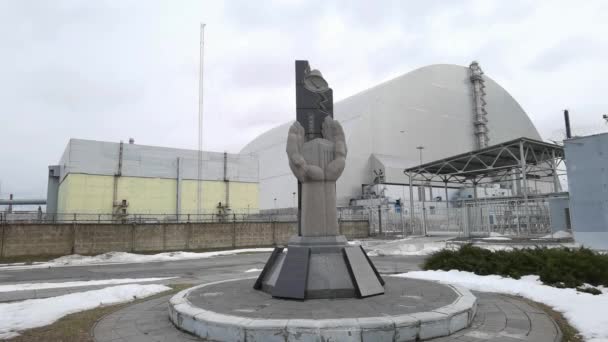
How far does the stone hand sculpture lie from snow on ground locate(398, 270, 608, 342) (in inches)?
195

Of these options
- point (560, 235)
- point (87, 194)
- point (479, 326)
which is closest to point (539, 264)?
point (479, 326)

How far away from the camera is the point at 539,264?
11516 millimetres

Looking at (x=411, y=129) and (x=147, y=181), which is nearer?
(x=147, y=181)

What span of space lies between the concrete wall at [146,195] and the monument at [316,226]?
3315 centimetres

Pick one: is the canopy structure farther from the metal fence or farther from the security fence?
the security fence

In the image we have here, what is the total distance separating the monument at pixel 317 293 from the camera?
18.5 feet

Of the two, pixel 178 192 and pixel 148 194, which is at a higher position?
pixel 178 192

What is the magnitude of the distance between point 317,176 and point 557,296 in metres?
6.28

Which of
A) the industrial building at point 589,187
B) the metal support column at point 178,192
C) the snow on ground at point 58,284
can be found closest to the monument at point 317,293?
the snow on ground at point 58,284

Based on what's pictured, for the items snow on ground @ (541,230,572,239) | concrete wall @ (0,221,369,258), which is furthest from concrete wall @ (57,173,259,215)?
snow on ground @ (541,230,572,239)

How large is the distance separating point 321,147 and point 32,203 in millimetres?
100475

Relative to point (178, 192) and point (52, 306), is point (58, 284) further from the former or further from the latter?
point (178, 192)

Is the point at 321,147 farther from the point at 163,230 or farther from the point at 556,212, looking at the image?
the point at 556,212

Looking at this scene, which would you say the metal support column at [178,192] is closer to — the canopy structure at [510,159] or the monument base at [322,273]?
Result: the canopy structure at [510,159]
